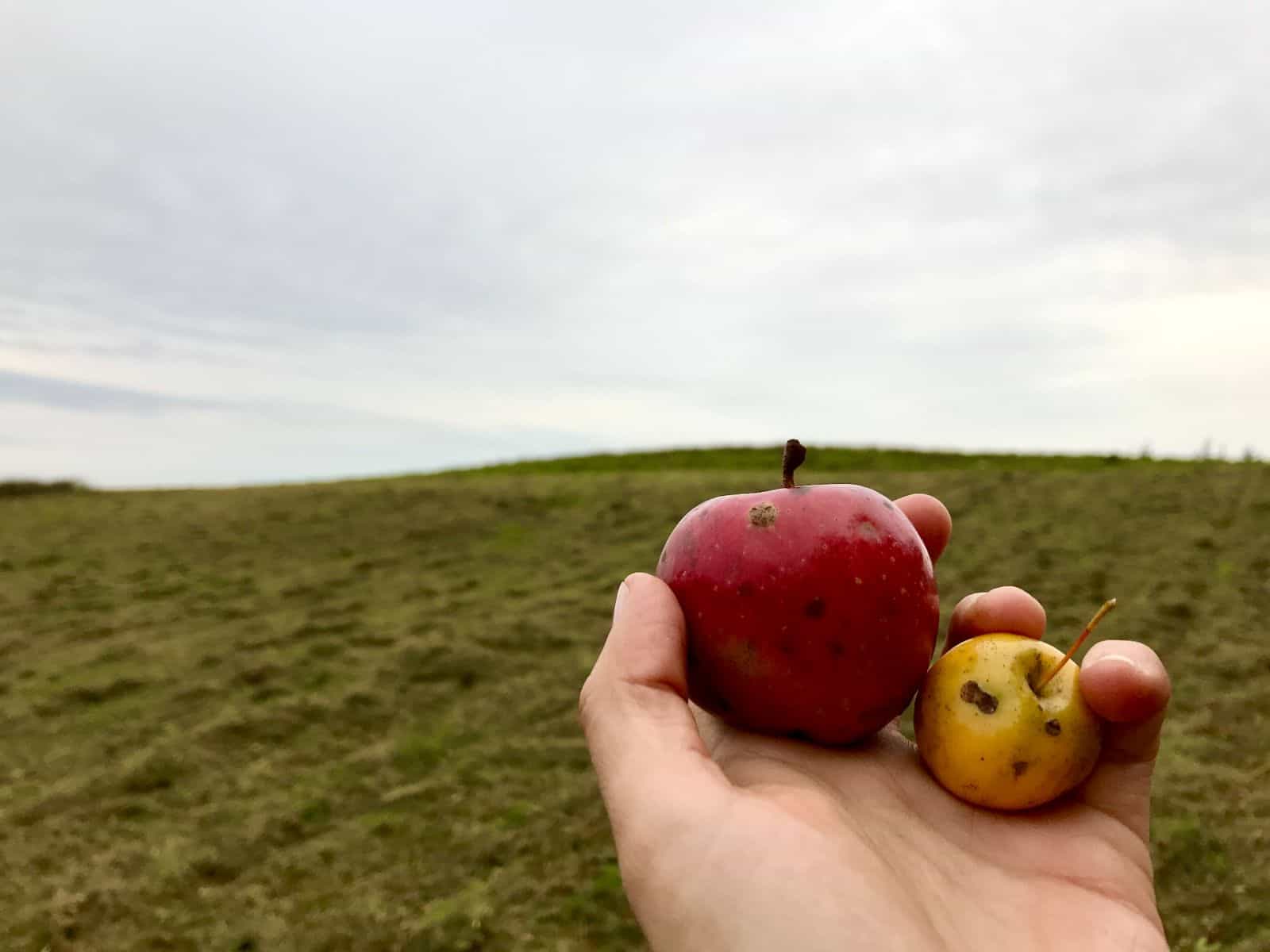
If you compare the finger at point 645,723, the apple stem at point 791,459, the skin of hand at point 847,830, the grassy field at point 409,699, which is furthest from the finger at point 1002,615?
the grassy field at point 409,699

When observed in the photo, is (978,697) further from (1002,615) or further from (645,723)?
(645,723)

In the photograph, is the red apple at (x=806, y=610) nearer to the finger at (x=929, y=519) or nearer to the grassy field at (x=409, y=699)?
the finger at (x=929, y=519)

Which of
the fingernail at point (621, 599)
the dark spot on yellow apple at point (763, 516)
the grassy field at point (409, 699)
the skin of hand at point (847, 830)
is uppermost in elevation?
the dark spot on yellow apple at point (763, 516)

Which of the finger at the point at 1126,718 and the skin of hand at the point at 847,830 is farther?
the finger at the point at 1126,718

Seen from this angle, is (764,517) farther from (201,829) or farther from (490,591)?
(490,591)

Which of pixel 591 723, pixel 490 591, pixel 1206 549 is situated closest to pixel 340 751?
pixel 490 591

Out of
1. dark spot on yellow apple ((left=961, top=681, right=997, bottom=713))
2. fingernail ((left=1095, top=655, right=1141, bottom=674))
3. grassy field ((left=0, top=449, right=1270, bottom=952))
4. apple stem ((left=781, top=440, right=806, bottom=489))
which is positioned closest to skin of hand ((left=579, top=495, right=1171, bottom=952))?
fingernail ((left=1095, top=655, right=1141, bottom=674))
